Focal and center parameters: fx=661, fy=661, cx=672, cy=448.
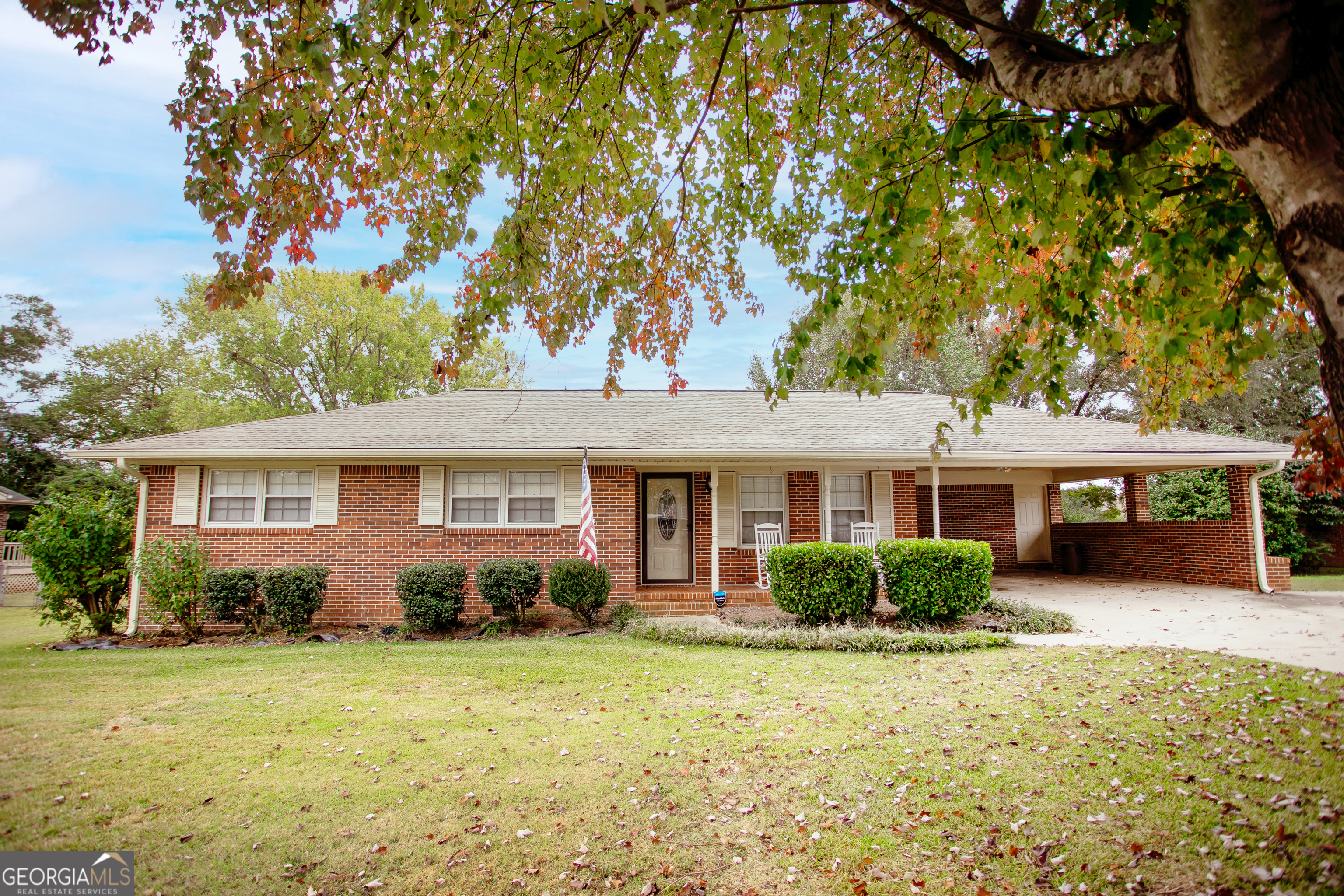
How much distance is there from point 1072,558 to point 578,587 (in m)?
12.3

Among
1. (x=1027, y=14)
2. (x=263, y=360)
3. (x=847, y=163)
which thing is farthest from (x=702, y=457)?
(x=263, y=360)

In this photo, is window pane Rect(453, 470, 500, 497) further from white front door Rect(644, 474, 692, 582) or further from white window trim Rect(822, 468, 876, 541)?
white window trim Rect(822, 468, 876, 541)

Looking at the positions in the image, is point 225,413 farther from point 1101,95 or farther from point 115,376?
point 1101,95

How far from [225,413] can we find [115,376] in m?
5.84

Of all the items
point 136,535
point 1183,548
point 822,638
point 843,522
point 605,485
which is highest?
point 605,485

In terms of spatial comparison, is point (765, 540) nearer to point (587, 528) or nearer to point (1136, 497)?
point (587, 528)

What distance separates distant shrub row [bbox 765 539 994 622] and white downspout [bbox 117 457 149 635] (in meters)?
10.1

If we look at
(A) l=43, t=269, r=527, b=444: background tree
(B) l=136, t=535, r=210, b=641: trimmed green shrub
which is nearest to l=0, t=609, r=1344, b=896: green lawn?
(B) l=136, t=535, r=210, b=641: trimmed green shrub

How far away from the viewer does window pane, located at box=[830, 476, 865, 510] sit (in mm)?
12688

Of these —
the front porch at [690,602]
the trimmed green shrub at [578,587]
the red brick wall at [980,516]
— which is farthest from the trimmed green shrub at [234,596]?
the red brick wall at [980,516]

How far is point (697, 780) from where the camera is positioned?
4234 millimetres

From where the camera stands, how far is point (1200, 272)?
11.4 feet

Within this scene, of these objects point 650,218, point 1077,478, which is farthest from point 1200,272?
point 1077,478

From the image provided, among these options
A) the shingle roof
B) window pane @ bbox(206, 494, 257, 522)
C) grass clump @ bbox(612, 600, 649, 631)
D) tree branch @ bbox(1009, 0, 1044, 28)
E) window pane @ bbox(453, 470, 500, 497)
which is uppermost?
tree branch @ bbox(1009, 0, 1044, 28)
